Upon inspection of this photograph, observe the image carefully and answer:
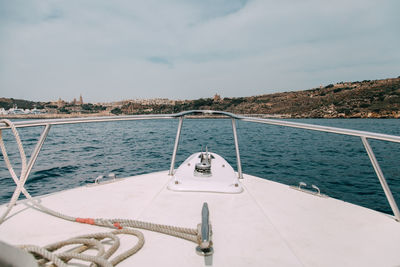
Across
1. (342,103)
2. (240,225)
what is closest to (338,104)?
(342,103)

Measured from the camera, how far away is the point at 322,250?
1.29 metres

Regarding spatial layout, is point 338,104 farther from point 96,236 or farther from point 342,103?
point 96,236

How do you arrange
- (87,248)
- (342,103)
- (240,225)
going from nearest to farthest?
1. (87,248)
2. (240,225)
3. (342,103)

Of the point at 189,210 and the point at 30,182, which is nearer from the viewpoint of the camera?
the point at 189,210

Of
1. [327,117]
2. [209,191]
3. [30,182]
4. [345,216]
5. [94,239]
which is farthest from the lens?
[327,117]

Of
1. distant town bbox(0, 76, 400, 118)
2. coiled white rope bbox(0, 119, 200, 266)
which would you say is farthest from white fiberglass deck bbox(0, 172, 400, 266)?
distant town bbox(0, 76, 400, 118)

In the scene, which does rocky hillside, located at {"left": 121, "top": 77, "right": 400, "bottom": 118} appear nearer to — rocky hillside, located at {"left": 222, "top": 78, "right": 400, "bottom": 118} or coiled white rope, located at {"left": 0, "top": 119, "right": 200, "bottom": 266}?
rocky hillside, located at {"left": 222, "top": 78, "right": 400, "bottom": 118}

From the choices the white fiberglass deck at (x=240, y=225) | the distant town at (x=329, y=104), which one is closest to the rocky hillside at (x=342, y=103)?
the distant town at (x=329, y=104)

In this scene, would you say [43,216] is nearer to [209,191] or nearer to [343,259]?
[209,191]

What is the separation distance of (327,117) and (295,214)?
218 ft

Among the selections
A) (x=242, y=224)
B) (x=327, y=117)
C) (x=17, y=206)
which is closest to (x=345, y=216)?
(x=242, y=224)

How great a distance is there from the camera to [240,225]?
1.55 metres

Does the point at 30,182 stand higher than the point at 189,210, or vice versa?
the point at 189,210

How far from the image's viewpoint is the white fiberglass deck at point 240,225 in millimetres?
1207
